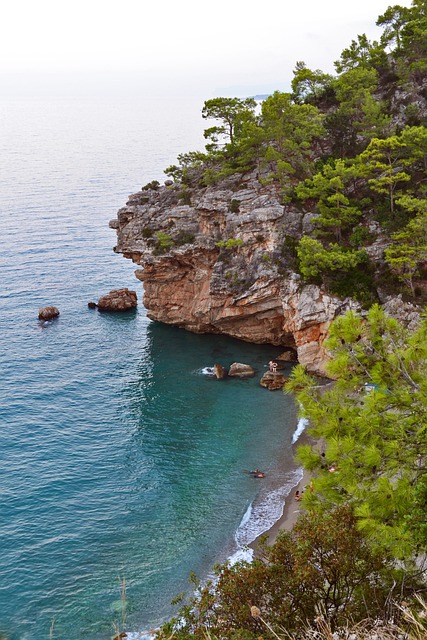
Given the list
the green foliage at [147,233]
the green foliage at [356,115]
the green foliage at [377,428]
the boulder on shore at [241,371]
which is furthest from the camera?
the green foliage at [147,233]

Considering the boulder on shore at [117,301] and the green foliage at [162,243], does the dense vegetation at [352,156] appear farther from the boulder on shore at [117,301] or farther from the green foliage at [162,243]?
the boulder on shore at [117,301]

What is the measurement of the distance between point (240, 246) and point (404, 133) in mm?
17938

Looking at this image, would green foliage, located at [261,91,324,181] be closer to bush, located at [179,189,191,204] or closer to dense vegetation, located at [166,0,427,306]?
dense vegetation, located at [166,0,427,306]

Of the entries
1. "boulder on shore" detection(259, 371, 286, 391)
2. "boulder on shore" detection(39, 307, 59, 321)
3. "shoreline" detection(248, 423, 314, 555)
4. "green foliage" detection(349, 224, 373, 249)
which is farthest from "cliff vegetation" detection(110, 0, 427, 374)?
"shoreline" detection(248, 423, 314, 555)

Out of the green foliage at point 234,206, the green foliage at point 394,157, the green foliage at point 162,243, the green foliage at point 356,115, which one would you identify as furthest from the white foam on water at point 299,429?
the green foliage at point 356,115

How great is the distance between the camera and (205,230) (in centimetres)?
5969

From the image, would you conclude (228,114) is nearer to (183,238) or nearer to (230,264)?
(183,238)

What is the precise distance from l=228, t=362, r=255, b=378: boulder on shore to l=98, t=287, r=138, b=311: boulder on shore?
2101 cm

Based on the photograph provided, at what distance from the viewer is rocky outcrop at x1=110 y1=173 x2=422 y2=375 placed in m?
51.2

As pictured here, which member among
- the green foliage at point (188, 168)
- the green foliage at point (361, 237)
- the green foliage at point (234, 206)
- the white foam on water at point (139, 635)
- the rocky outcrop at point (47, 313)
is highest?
the green foliage at point (188, 168)

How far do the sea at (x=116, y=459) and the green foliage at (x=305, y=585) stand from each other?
10.7 ft

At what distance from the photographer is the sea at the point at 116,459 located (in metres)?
30.0

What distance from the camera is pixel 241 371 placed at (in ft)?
170

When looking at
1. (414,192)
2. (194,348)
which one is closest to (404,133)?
(414,192)
